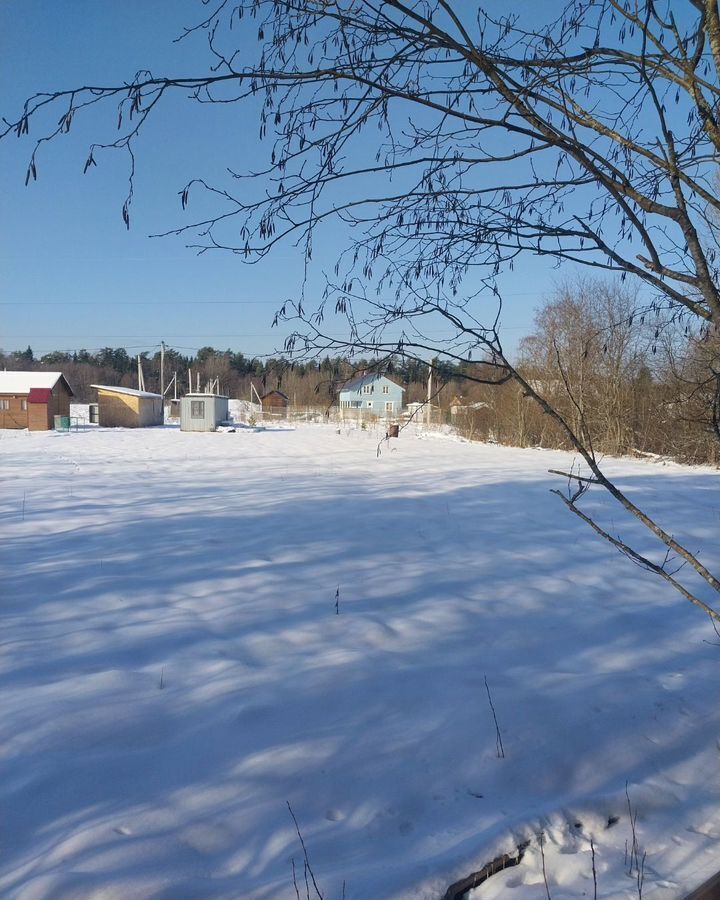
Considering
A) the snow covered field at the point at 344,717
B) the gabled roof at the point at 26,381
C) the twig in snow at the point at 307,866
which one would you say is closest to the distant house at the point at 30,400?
the gabled roof at the point at 26,381

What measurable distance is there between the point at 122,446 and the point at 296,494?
14.0 m

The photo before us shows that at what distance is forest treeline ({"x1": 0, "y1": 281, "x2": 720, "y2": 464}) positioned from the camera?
1.75m

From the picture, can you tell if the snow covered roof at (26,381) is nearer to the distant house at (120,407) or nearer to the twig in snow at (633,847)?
the distant house at (120,407)

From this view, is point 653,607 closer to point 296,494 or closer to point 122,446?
point 296,494

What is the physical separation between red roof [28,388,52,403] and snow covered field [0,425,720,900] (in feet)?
99.9

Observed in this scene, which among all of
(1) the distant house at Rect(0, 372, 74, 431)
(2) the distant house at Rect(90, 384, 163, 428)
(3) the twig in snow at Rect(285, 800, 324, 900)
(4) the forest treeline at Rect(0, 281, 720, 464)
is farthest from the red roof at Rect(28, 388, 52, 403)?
(3) the twig in snow at Rect(285, 800, 324, 900)

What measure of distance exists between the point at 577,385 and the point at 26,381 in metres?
38.9

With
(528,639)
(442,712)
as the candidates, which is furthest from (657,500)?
(442,712)

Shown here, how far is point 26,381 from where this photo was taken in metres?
36.2

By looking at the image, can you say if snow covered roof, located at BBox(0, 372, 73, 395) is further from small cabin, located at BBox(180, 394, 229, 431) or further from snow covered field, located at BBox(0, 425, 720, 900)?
snow covered field, located at BBox(0, 425, 720, 900)

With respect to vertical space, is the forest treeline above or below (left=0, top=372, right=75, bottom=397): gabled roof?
below

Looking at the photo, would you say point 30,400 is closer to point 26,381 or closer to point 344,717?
point 26,381

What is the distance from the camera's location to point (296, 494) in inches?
418

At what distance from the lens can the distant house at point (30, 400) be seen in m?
34.3
